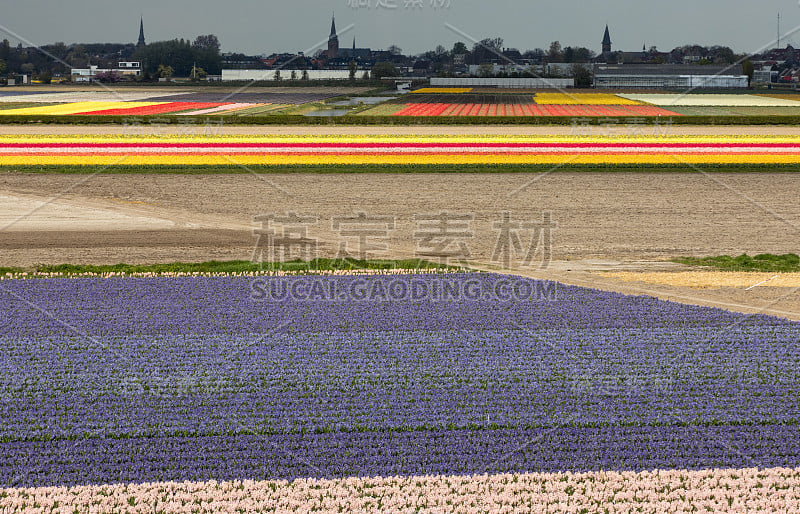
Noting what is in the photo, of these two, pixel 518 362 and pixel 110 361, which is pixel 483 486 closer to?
pixel 518 362

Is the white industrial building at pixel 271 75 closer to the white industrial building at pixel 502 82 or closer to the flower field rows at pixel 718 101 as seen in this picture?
the white industrial building at pixel 502 82

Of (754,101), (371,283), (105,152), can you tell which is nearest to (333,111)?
(105,152)

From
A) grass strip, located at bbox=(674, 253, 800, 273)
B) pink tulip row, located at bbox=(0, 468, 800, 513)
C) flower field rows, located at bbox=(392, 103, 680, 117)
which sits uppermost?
flower field rows, located at bbox=(392, 103, 680, 117)

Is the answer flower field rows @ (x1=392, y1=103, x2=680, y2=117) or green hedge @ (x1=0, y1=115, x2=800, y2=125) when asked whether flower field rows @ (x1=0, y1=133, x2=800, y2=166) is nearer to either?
green hedge @ (x1=0, y1=115, x2=800, y2=125)

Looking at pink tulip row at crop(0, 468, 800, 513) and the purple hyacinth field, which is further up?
the purple hyacinth field

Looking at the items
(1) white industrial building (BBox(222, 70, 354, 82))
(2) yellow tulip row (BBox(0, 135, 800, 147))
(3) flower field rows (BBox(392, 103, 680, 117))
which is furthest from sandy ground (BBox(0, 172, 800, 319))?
(1) white industrial building (BBox(222, 70, 354, 82))

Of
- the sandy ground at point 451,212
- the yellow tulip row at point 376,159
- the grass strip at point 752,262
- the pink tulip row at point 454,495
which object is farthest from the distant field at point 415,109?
the pink tulip row at point 454,495

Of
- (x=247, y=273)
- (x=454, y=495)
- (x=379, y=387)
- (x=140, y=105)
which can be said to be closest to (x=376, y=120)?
(x=140, y=105)
